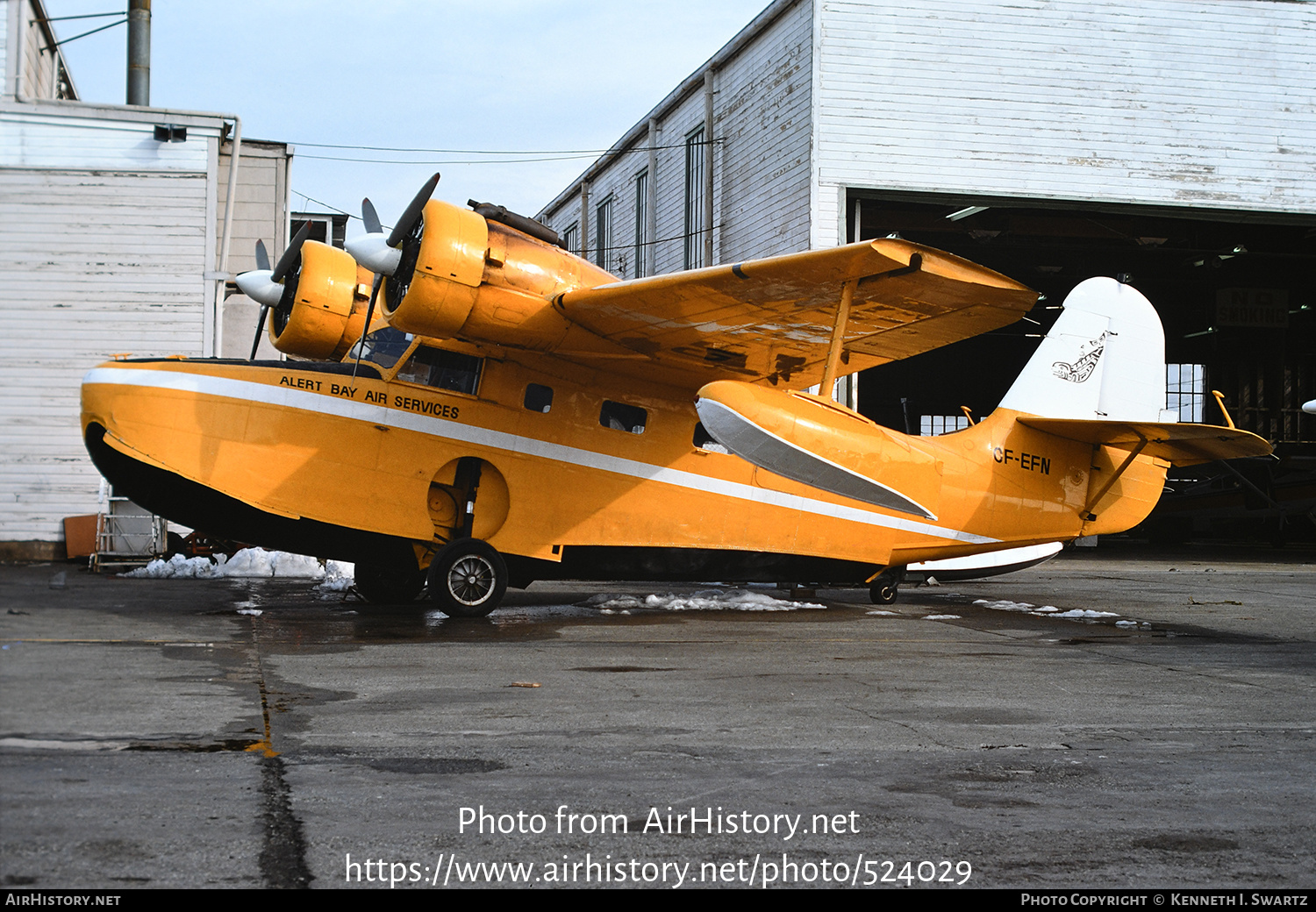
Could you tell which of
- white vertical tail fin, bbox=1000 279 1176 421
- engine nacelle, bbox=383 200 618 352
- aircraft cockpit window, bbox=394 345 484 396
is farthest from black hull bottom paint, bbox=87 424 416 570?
white vertical tail fin, bbox=1000 279 1176 421

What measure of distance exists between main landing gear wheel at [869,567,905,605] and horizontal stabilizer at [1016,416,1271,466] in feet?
8.17

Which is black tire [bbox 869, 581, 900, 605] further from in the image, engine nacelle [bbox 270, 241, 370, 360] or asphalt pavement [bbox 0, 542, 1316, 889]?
engine nacelle [bbox 270, 241, 370, 360]

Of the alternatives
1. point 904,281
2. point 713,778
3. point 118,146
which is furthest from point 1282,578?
point 118,146

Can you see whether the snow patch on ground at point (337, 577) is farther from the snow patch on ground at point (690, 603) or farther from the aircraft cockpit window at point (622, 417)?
the aircraft cockpit window at point (622, 417)

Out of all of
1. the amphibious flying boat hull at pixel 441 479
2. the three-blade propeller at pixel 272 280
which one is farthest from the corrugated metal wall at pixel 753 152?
the three-blade propeller at pixel 272 280

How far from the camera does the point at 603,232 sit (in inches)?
1314

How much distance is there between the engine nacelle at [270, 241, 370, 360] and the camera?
11.7m

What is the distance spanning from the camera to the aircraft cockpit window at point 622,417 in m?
11.3

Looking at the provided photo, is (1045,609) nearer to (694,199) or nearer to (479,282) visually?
(479,282)

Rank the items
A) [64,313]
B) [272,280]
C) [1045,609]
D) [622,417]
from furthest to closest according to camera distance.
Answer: [64,313] < [1045,609] < [272,280] < [622,417]

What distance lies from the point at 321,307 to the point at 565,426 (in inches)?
125

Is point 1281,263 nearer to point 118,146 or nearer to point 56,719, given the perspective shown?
point 118,146

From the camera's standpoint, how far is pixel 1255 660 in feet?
28.0

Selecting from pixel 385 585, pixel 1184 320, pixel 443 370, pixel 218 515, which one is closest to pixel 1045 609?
pixel 443 370
